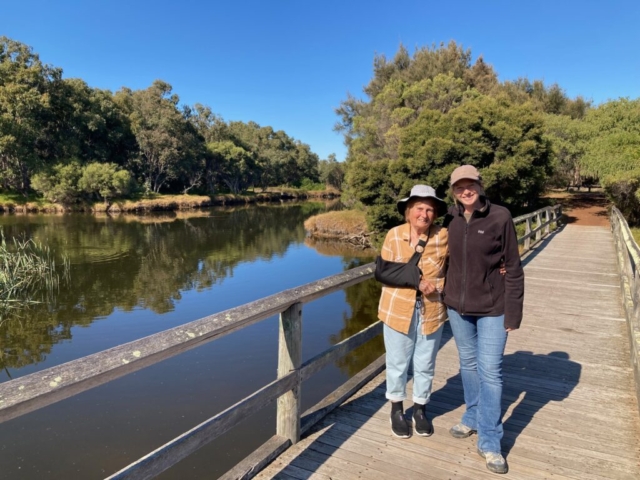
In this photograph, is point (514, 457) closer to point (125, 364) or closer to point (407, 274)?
point (407, 274)

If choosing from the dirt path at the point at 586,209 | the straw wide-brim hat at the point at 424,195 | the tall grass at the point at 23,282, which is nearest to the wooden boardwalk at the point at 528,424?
the straw wide-brim hat at the point at 424,195

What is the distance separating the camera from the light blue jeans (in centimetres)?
288

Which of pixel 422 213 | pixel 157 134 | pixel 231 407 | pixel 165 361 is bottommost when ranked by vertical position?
pixel 165 361

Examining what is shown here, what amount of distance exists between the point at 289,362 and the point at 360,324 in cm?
869

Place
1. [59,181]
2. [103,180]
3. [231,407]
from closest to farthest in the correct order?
[231,407] < [59,181] < [103,180]

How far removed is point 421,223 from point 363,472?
1.56 metres

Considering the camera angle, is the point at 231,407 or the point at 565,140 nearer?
the point at 231,407

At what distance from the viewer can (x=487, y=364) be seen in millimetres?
2695

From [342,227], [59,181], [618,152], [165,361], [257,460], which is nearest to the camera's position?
[257,460]

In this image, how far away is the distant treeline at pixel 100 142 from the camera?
38.6 meters

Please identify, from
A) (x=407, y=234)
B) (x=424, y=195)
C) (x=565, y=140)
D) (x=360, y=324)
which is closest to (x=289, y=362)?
(x=407, y=234)

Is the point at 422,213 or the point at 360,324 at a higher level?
the point at 422,213

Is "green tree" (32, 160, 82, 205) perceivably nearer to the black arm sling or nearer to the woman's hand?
the black arm sling

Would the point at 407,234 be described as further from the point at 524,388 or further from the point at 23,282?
the point at 23,282
